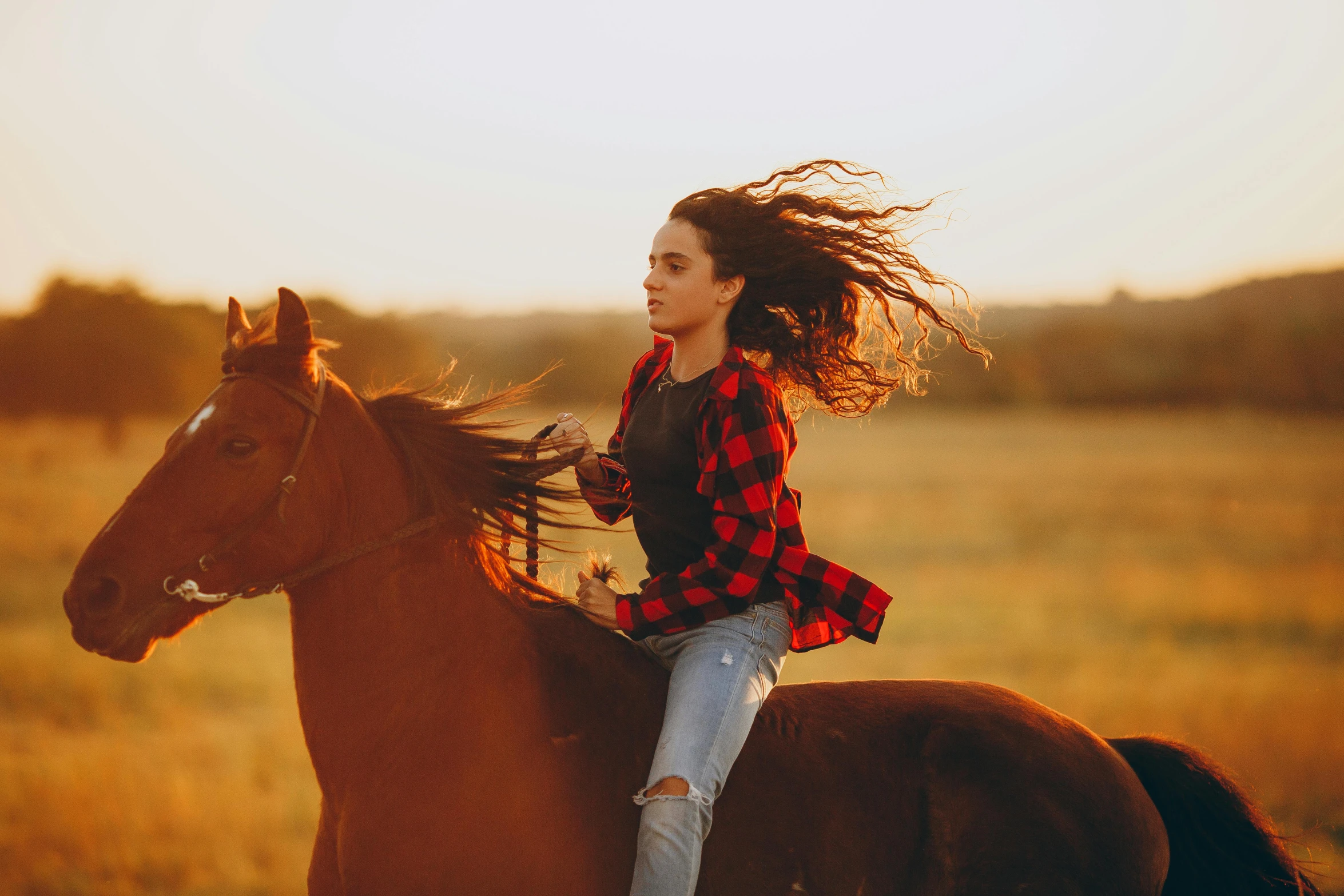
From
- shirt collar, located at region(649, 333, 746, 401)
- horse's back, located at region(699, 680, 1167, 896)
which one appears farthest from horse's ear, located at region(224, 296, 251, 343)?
horse's back, located at region(699, 680, 1167, 896)

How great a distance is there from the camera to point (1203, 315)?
2874 inches

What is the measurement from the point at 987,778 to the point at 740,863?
0.89 metres

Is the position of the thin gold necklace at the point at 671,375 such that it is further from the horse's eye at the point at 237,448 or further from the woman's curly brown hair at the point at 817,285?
the horse's eye at the point at 237,448

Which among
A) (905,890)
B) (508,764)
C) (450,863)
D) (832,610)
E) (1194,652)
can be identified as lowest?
(1194,652)

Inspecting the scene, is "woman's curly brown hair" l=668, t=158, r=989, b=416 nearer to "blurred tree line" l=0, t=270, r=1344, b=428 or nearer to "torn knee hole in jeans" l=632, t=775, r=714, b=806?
"torn knee hole in jeans" l=632, t=775, r=714, b=806

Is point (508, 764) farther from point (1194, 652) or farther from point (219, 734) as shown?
point (1194, 652)

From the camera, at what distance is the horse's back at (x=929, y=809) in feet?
9.98

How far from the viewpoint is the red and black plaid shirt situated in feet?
10.0

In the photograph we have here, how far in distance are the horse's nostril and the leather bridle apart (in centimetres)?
13

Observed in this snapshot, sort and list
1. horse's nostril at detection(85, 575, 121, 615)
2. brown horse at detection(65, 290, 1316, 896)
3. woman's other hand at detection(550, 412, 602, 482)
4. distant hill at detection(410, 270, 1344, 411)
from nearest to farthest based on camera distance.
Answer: horse's nostril at detection(85, 575, 121, 615) < brown horse at detection(65, 290, 1316, 896) < woman's other hand at detection(550, 412, 602, 482) < distant hill at detection(410, 270, 1344, 411)

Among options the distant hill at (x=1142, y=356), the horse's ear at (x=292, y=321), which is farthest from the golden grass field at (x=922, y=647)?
the distant hill at (x=1142, y=356)

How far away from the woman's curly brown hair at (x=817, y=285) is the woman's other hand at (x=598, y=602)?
3.64 feet

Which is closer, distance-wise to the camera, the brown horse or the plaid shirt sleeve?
the brown horse

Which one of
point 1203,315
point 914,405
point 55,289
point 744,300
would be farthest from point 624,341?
point 744,300
